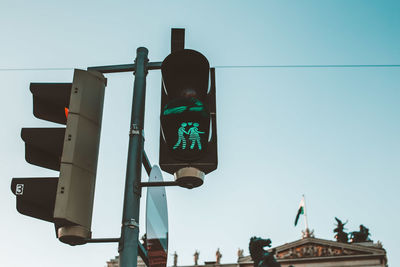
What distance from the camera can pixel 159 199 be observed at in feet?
12.3

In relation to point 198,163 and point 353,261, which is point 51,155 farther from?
point 353,261

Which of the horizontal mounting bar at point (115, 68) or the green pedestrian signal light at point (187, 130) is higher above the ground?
the horizontal mounting bar at point (115, 68)

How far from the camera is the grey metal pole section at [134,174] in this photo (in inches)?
111

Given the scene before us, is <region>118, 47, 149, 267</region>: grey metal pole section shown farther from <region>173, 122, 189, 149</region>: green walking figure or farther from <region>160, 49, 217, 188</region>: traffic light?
<region>173, 122, 189, 149</region>: green walking figure

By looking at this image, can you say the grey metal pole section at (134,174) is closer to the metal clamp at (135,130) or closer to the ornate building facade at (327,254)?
the metal clamp at (135,130)

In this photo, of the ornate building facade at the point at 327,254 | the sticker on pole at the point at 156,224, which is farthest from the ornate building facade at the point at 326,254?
the sticker on pole at the point at 156,224

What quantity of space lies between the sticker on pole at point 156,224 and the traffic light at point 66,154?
1.54 ft

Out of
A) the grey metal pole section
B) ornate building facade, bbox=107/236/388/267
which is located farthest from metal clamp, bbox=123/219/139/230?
ornate building facade, bbox=107/236/388/267

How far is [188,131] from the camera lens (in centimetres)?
282

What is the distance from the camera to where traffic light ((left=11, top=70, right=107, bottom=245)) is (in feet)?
9.15

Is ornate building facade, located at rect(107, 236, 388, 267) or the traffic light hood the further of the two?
ornate building facade, located at rect(107, 236, 388, 267)

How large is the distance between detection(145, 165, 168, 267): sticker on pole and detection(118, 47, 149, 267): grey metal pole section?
0.87 feet

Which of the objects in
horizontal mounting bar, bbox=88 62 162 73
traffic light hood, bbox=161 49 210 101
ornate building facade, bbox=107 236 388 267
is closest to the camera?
traffic light hood, bbox=161 49 210 101

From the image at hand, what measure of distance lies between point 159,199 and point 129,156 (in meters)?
0.76
